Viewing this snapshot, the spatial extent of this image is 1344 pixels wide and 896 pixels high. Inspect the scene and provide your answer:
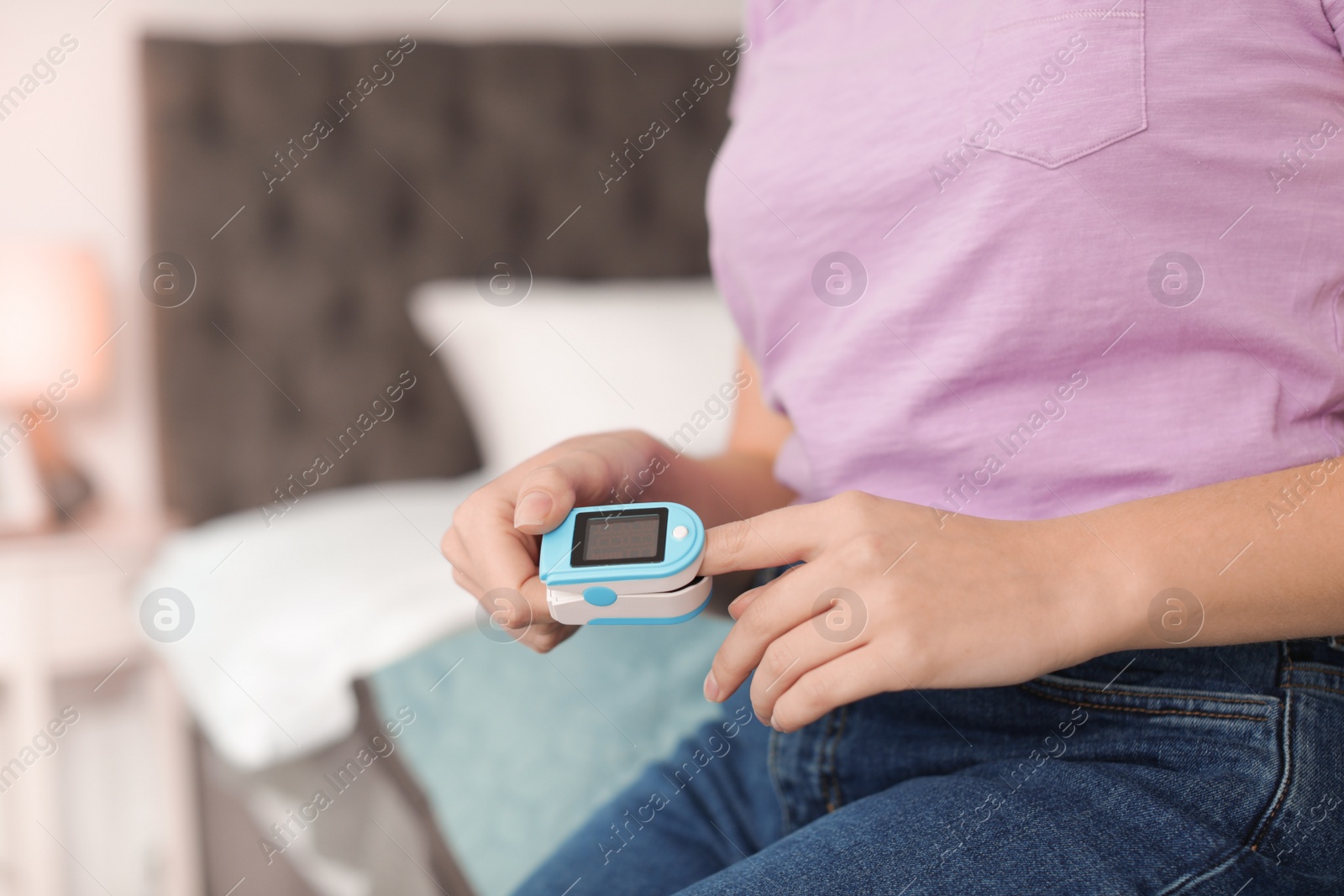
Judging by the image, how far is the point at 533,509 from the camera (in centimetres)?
45

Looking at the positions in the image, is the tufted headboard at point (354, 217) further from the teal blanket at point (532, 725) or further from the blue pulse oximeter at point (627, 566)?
the blue pulse oximeter at point (627, 566)

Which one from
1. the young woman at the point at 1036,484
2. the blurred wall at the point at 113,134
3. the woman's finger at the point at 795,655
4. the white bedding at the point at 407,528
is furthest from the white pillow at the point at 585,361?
the woman's finger at the point at 795,655

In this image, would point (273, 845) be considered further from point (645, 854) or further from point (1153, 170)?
point (1153, 170)

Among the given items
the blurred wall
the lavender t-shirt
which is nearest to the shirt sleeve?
the lavender t-shirt

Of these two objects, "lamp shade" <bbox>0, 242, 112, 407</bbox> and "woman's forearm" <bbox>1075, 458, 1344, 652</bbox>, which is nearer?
"woman's forearm" <bbox>1075, 458, 1344, 652</bbox>

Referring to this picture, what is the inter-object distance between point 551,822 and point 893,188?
0.53 m

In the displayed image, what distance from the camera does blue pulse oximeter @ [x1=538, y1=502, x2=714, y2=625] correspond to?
434 millimetres

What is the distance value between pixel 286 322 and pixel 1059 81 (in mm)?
1301

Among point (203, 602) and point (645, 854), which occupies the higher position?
point (203, 602)

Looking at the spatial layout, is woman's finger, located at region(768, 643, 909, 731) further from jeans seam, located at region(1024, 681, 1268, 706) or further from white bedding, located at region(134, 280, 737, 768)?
white bedding, located at region(134, 280, 737, 768)

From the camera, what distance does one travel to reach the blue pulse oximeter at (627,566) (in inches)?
17.1

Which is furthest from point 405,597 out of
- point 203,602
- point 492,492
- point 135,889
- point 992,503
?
point 135,889

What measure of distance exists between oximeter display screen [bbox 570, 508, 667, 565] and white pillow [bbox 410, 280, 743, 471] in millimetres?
735

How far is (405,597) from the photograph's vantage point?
39.9 inches
